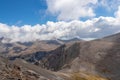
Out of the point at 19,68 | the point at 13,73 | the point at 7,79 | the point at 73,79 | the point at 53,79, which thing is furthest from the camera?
the point at 73,79

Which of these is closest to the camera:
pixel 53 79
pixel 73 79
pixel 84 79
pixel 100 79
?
pixel 53 79

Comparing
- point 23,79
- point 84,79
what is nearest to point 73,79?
point 84,79

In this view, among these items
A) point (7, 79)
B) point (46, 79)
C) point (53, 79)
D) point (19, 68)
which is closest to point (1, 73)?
point (7, 79)

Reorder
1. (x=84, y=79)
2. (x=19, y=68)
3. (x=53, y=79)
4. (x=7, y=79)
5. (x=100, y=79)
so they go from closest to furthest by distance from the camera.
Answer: (x=7, y=79) → (x=19, y=68) → (x=53, y=79) → (x=84, y=79) → (x=100, y=79)

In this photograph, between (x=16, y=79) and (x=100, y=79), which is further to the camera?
(x=100, y=79)

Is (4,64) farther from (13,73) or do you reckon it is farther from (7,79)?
(7,79)

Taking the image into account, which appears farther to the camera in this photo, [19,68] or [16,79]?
[19,68]

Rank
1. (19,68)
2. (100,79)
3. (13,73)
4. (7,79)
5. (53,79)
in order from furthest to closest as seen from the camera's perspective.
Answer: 1. (100,79)
2. (53,79)
3. (19,68)
4. (13,73)
5. (7,79)

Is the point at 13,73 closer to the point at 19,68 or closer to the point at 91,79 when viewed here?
the point at 19,68
